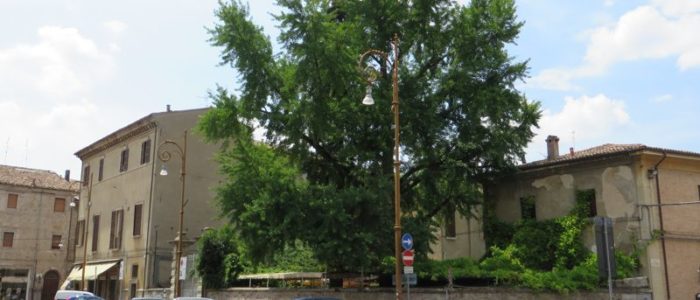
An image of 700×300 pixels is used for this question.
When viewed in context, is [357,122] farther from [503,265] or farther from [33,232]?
[33,232]

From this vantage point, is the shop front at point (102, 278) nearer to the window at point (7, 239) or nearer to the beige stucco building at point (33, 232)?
the beige stucco building at point (33, 232)

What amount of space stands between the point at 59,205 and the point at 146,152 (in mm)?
A: 23003

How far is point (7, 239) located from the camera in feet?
177

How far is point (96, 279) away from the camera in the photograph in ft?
140

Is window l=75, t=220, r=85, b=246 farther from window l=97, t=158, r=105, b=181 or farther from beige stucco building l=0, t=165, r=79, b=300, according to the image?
beige stucco building l=0, t=165, r=79, b=300

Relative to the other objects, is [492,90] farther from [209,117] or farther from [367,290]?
[209,117]

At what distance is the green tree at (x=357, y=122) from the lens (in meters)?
22.8

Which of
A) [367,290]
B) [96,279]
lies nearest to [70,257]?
[96,279]

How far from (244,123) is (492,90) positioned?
9.71 m

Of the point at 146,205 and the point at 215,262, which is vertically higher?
the point at 146,205

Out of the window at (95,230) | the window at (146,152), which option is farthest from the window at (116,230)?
the window at (146,152)

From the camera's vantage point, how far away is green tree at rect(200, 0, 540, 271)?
74.7 ft

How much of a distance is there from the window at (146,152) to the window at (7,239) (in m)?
21.7

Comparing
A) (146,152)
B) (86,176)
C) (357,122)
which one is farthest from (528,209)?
(86,176)
